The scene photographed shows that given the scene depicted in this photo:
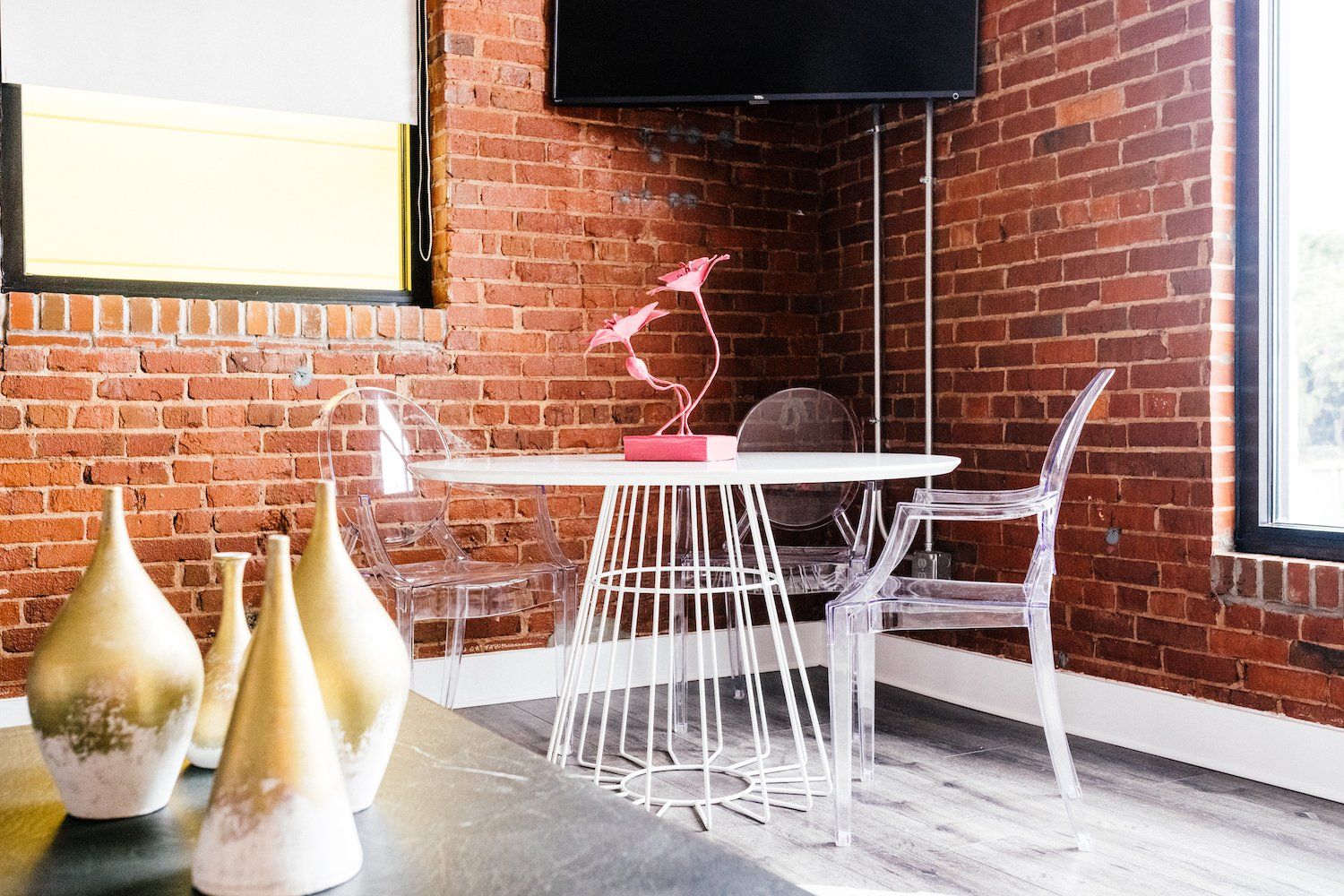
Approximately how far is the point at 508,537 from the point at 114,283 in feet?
4.48

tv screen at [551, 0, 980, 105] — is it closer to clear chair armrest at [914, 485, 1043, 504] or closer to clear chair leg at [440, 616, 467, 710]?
clear chair armrest at [914, 485, 1043, 504]

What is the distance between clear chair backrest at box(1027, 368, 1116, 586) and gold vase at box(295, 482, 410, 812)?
1.84 m

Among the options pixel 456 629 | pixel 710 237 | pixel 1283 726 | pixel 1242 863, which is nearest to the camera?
pixel 1242 863

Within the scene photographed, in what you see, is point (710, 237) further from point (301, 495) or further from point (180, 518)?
point (180, 518)

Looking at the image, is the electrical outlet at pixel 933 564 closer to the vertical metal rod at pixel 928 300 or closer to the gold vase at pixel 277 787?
the vertical metal rod at pixel 928 300

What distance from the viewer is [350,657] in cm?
100

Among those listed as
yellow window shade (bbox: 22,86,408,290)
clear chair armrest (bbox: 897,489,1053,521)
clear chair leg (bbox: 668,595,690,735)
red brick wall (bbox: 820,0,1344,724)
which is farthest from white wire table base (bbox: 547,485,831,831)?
yellow window shade (bbox: 22,86,408,290)

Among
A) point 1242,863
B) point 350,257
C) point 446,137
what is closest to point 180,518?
point 350,257

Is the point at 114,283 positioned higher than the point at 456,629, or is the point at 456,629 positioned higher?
the point at 114,283

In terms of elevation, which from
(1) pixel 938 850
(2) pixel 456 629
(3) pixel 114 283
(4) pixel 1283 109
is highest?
(4) pixel 1283 109

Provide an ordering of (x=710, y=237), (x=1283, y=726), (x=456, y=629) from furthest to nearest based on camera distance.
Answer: (x=710, y=237), (x=456, y=629), (x=1283, y=726)

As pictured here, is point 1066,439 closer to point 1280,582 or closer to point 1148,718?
point 1280,582

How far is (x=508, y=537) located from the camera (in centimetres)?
386

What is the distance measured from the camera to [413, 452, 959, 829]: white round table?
2.50 m
